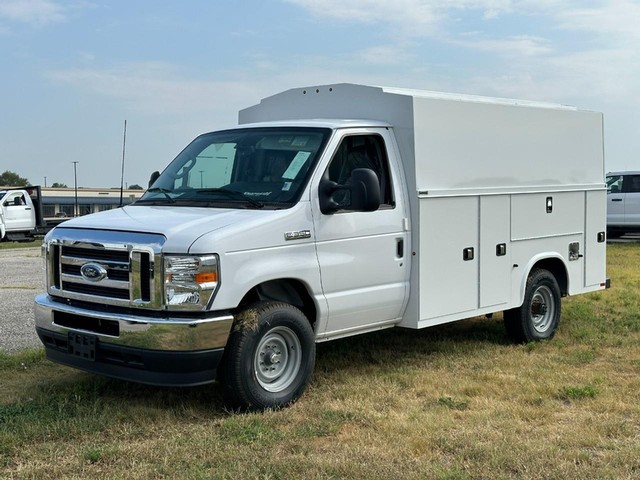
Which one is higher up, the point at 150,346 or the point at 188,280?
the point at 188,280

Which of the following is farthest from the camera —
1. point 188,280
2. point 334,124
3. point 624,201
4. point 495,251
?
point 624,201

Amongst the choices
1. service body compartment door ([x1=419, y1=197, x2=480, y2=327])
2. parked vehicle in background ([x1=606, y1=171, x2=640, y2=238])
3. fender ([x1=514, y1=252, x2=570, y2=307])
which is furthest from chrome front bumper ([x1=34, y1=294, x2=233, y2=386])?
parked vehicle in background ([x1=606, y1=171, x2=640, y2=238])

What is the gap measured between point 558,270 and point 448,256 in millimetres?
2327

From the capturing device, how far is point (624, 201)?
2205cm

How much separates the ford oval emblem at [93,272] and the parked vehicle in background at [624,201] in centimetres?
1884

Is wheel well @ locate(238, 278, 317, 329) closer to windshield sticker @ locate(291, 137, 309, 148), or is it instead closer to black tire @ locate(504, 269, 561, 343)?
windshield sticker @ locate(291, 137, 309, 148)

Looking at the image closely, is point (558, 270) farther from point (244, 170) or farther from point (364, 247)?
point (244, 170)

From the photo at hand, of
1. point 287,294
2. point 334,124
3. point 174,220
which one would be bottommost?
point 287,294

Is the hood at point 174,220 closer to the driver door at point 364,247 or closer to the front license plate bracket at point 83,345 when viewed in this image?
the driver door at point 364,247

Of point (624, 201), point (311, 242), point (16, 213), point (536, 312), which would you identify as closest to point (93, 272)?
point (311, 242)

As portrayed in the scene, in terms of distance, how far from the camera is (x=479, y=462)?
4.75 meters

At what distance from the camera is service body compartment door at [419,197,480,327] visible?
279 inches

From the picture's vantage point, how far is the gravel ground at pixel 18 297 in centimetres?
872

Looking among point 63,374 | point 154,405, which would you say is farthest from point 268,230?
point 63,374
